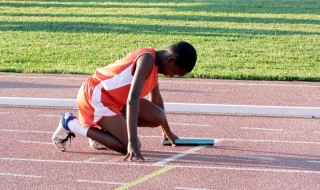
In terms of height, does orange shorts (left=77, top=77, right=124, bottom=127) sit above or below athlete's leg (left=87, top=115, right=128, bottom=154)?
above

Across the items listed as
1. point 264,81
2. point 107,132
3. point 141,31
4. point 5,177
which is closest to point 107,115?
point 107,132

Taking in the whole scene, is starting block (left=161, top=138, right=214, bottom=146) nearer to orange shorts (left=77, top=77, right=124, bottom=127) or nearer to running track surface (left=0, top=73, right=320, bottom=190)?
running track surface (left=0, top=73, right=320, bottom=190)

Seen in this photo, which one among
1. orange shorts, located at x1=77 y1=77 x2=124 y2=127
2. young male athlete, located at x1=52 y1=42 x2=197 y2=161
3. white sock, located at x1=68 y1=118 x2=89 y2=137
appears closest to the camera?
young male athlete, located at x1=52 y1=42 x2=197 y2=161

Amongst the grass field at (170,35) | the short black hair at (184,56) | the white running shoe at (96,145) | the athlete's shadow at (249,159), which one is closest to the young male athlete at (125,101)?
the short black hair at (184,56)

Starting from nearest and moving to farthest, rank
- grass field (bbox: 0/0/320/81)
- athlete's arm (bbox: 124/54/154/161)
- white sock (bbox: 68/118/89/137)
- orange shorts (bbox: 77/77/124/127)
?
1. athlete's arm (bbox: 124/54/154/161)
2. orange shorts (bbox: 77/77/124/127)
3. white sock (bbox: 68/118/89/137)
4. grass field (bbox: 0/0/320/81)

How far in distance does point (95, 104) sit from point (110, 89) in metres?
0.21

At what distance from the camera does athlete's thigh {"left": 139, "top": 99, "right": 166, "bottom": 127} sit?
9.56m

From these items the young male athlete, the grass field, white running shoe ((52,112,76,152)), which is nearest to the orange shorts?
the young male athlete

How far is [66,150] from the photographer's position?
31.5ft

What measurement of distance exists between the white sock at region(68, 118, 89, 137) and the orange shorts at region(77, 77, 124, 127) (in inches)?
1.6

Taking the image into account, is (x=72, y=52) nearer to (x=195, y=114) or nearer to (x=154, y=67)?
(x=195, y=114)

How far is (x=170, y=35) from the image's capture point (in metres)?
23.5

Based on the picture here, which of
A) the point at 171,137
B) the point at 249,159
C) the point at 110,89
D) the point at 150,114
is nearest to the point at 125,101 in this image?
the point at 110,89

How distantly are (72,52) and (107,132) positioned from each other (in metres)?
11.3
